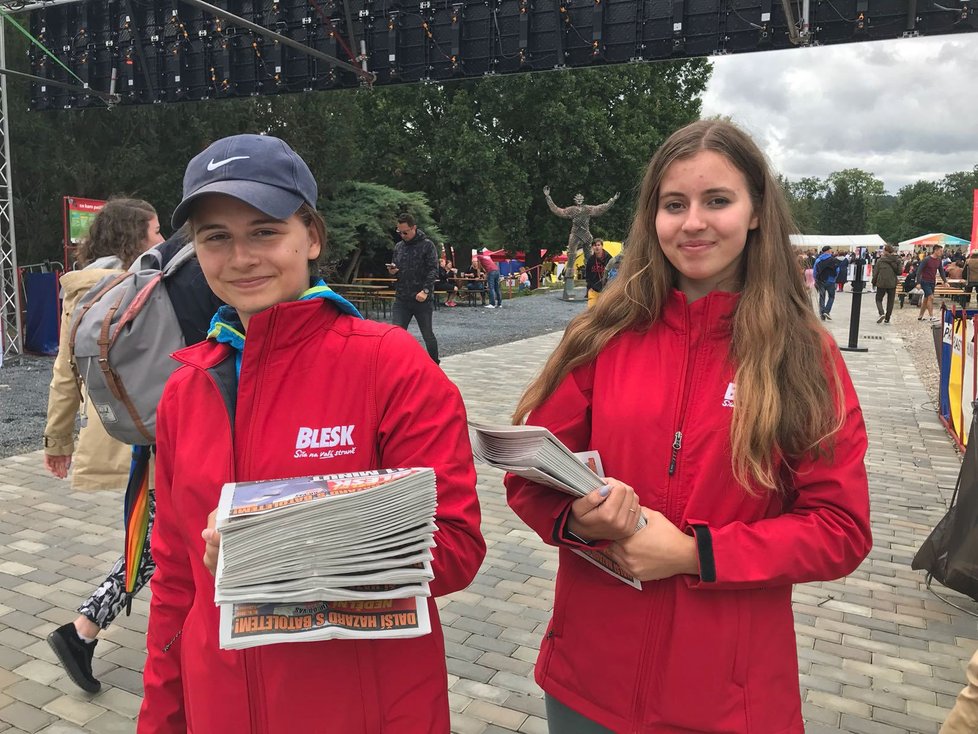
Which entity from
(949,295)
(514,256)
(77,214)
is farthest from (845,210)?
(77,214)

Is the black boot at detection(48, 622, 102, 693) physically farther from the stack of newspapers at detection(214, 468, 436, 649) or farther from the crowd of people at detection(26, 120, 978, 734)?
the stack of newspapers at detection(214, 468, 436, 649)

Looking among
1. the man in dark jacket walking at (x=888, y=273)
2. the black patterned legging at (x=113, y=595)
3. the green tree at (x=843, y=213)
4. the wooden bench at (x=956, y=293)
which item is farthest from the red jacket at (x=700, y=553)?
the green tree at (x=843, y=213)

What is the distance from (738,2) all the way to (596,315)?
30.6ft

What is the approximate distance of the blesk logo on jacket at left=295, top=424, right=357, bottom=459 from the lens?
1384mm

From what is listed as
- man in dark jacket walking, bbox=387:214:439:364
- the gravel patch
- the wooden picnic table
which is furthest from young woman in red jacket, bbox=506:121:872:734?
the wooden picnic table

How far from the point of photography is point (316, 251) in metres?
1.59

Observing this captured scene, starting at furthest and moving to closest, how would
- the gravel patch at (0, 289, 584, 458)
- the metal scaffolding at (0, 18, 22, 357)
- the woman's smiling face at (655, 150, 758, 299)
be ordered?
the metal scaffolding at (0, 18, 22, 357) < the gravel patch at (0, 289, 584, 458) < the woman's smiling face at (655, 150, 758, 299)

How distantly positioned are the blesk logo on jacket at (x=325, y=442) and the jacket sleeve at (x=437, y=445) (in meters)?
0.06

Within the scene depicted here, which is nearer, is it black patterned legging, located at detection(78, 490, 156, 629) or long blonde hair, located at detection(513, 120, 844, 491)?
long blonde hair, located at detection(513, 120, 844, 491)

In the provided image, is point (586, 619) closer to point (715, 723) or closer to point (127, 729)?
point (715, 723)

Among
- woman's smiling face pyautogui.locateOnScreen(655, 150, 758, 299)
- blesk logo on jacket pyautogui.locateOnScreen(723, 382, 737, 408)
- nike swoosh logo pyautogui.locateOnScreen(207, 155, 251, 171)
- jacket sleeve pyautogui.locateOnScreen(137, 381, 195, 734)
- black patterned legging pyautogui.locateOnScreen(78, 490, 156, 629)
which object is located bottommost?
black patterned legging pyautogui.locateOnScreen(78, 490, 156, 629)

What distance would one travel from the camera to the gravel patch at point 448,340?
768 centimetres

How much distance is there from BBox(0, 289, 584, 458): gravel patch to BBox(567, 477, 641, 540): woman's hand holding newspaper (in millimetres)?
6996

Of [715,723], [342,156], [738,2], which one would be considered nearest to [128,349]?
[715,723]
